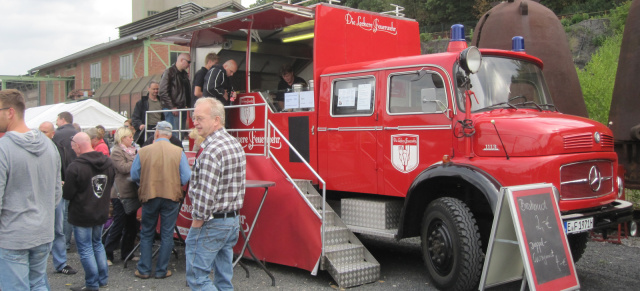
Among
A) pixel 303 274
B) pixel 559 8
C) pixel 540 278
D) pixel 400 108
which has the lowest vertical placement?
pixel 303 274

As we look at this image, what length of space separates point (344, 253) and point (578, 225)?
258 centimetres

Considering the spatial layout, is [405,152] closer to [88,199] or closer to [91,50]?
[88,199]

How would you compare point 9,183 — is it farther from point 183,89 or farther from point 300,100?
point 183,89

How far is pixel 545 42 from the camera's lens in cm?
1034

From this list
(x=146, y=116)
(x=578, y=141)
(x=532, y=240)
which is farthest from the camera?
(x=146, y=116)

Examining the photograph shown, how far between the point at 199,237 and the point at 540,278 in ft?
9.95

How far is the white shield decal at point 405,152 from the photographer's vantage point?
640cm

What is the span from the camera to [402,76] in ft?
21.7

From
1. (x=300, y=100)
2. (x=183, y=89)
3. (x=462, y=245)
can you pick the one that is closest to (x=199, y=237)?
(x=462, y=245)

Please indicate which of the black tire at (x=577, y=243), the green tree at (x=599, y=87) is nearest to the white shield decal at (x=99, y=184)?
the black tire at (x=577, y=243)

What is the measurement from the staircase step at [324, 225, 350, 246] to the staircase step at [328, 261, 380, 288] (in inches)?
13.2

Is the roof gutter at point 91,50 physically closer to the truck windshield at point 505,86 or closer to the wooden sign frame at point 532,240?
the truck windshield at point 505,86

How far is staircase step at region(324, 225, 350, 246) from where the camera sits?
6625 millimetres

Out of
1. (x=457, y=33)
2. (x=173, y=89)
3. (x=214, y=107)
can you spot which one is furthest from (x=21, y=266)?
(x=173, y=89)
